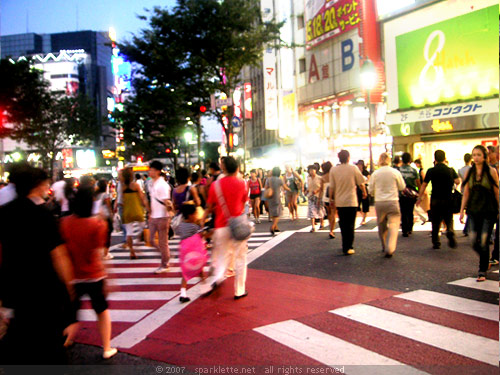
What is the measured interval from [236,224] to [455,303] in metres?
2.94

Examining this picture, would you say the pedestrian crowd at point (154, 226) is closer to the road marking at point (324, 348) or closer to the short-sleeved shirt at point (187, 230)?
the short-sleeved shirt at point (187, 230)

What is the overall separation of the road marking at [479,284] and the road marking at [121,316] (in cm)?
444

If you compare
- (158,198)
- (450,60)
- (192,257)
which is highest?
(450,60)

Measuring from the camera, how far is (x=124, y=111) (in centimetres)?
2862

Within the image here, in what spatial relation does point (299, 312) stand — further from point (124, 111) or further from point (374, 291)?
point (124, 111)

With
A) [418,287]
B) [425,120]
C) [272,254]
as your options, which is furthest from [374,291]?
[425,120]

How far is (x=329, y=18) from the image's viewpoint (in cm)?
3130

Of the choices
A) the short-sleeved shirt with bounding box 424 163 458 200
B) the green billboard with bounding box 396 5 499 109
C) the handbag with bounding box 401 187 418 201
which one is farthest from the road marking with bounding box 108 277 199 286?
the green billboard with bounding box 396 5 499 109

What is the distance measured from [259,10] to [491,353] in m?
22.2

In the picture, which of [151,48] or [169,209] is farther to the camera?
[151,48]

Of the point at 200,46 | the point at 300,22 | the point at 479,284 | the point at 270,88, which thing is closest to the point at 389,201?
the point at 479,284

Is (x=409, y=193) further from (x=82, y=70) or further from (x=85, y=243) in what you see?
(x=82, y=70)

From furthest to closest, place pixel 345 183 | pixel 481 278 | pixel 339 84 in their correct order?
1. pixel 339 84
2. pixel 345 183
3. pixel 481 278

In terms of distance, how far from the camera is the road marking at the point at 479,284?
6535 mm
